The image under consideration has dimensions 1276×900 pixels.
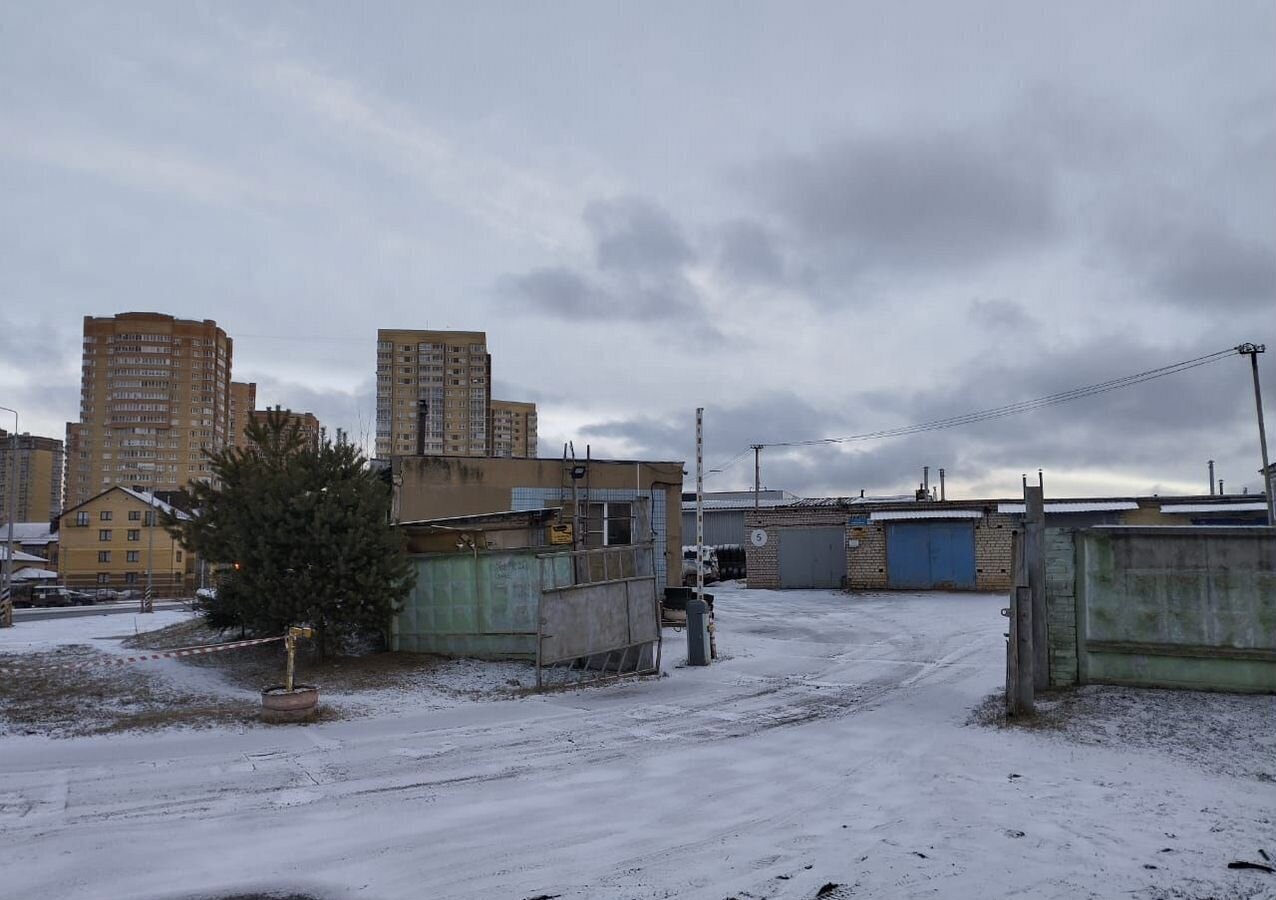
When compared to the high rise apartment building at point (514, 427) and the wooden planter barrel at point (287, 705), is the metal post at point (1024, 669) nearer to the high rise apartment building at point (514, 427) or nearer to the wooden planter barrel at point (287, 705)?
the wooden planter barrel at point (287, 705)

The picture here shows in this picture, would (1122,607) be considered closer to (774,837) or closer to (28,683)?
(774,837)

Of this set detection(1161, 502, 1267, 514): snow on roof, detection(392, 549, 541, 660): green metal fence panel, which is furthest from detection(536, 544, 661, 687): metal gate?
detection(1161, 502, 1267, 514): snow on roof

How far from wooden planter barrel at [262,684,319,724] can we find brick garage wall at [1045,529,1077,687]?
9924 millimetres

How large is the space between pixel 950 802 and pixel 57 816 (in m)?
7.47

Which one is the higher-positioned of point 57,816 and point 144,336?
point 144,336

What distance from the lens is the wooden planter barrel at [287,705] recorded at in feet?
35.0

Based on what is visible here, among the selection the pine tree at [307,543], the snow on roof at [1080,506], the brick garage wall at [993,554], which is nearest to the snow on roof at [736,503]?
the snow on roof at [1080,506]

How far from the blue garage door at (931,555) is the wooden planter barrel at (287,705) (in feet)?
89.2

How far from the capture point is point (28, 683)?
13547mm

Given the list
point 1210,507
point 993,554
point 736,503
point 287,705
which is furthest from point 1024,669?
point 736,503

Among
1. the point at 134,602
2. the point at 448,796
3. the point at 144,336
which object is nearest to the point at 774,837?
the point at 448,796

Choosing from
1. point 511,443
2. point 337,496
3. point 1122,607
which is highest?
point 511,443

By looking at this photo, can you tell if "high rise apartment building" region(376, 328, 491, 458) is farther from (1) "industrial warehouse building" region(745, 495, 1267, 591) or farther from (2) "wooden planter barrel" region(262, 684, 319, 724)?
(2) "wooden planter barrel" region(262, 684, 319, 724)

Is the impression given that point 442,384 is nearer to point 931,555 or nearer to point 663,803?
point 931,555
